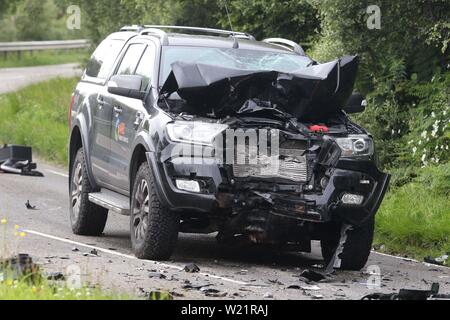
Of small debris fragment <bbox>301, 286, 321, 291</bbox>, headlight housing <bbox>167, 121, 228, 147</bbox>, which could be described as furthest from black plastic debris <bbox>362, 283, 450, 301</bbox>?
headlight housing <bbox>167, 121, 228, 147</bbox>

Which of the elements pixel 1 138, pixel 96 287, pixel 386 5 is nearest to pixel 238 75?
pixel 96 287

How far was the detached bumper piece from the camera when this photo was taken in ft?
65.0

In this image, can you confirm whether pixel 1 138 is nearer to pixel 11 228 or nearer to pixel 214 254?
pixel 11 228

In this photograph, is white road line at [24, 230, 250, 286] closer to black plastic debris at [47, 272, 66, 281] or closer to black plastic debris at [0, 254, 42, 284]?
black plastic debris at [47, 272, 66, 281]

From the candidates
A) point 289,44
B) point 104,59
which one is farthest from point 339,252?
point 104,59

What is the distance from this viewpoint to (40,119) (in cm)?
2623

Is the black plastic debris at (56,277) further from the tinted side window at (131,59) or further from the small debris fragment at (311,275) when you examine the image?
the tinted side window at (131,59)

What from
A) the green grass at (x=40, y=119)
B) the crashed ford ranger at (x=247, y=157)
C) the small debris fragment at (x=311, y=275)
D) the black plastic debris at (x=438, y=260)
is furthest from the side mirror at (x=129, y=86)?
the green grass at (x=40, y=119)

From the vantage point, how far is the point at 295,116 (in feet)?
36.1

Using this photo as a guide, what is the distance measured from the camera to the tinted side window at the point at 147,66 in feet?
38.8

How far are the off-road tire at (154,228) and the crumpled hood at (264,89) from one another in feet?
2.59

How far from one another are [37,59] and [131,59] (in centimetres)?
3833

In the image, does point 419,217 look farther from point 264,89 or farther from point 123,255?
point 123,255

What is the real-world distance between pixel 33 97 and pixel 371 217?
19682mm
